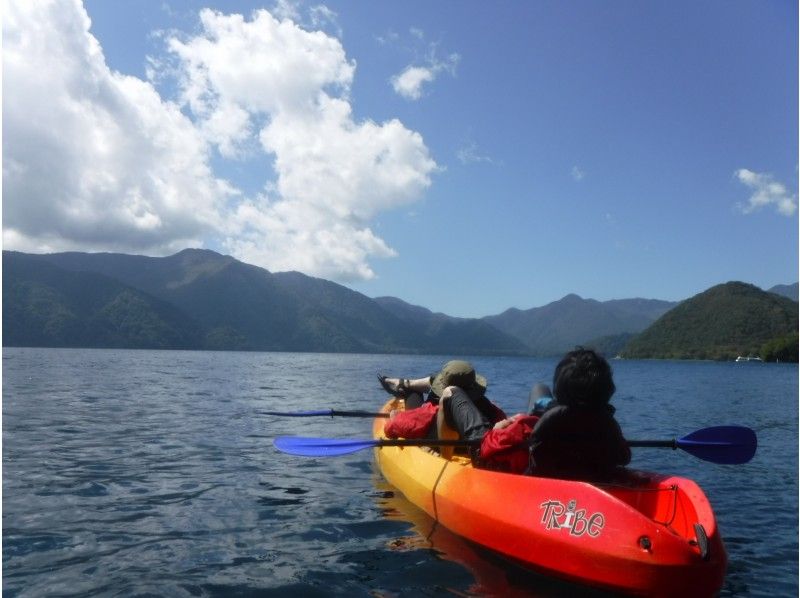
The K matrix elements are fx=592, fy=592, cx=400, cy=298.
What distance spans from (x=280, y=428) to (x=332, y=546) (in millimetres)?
9696

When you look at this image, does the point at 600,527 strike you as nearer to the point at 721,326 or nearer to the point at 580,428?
the point at 580,428

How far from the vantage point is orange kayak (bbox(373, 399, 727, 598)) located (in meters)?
5.07

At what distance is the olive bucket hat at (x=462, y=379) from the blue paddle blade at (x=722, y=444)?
9.55 feet

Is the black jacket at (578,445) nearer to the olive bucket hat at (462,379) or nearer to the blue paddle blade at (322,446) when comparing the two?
the olive bucket hat at (462,379)

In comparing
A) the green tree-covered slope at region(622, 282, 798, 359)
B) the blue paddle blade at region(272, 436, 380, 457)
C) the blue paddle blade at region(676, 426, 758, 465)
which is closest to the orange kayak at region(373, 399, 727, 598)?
the blue paddle blade at region(272, 436, 380, 457)

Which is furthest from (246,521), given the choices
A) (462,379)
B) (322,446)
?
(462,379)

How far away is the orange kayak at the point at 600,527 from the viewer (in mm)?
5070

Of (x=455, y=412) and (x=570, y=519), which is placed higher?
(x=455, y=412)

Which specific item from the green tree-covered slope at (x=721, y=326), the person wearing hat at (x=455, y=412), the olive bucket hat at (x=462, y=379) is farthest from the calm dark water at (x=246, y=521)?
the green tree-covered slope at (x=721, y=326)

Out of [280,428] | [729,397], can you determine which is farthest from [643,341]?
[280,428]

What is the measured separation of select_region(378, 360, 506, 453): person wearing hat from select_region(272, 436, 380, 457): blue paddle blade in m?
0.92

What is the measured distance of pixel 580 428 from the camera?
623 cm

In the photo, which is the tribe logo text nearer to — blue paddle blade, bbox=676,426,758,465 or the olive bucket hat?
the olive bucket hat

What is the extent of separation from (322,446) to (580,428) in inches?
162
